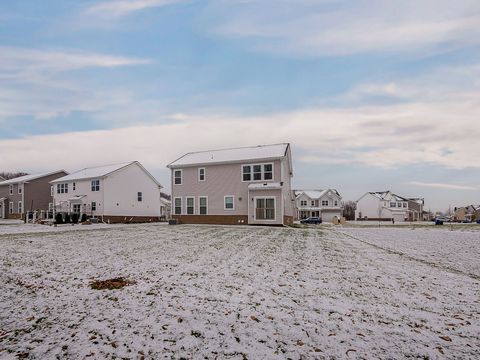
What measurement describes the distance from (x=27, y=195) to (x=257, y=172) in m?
38.4

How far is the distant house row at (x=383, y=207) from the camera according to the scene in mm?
73062

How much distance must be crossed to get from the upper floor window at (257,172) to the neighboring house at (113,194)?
687 inches

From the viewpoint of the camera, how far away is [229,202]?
1209 inches

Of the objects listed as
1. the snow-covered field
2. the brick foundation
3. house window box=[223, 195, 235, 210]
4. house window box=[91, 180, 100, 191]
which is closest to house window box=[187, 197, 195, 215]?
the brick foundation

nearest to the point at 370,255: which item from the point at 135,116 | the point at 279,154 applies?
the point at 279,154

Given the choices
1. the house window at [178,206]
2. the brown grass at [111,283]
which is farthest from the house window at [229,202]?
the brown grass at [111,283]

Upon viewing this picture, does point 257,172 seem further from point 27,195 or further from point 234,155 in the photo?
point 27,195

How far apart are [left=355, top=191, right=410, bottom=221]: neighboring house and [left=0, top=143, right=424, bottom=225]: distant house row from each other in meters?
45.4

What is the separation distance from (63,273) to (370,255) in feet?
33.7

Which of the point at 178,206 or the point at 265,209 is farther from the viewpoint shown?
the point at 178,206

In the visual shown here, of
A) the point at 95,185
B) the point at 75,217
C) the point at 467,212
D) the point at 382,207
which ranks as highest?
the point at 95,185

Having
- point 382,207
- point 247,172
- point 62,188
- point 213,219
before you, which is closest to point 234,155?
point 247,172

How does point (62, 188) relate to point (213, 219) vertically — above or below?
above

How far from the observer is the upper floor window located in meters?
29.3
